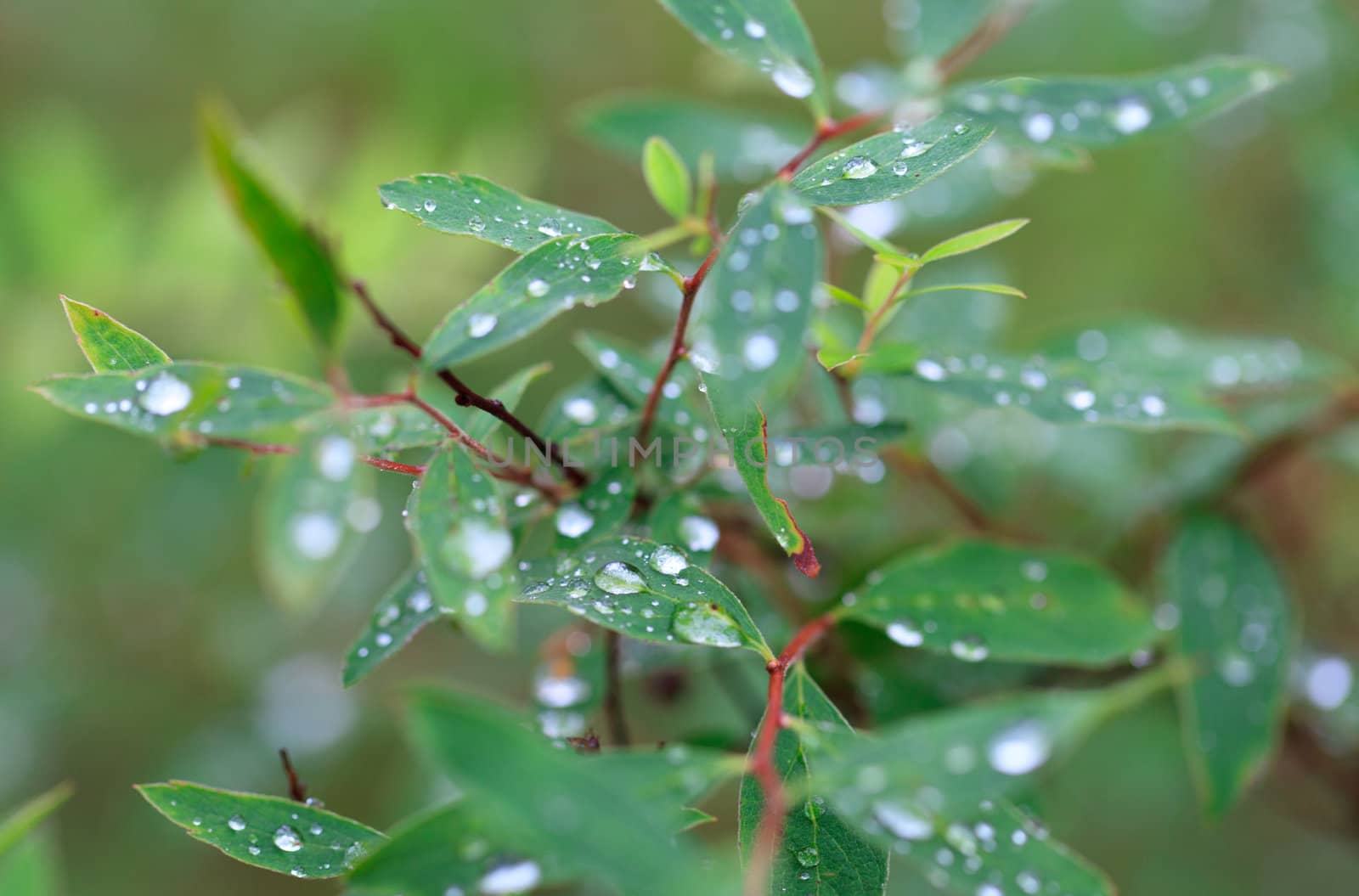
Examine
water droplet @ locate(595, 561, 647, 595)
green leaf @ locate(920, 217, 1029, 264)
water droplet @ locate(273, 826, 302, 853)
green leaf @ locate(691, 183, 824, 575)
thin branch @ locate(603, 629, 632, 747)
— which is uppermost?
green leaf @ locate(691, 183, 824, 575)

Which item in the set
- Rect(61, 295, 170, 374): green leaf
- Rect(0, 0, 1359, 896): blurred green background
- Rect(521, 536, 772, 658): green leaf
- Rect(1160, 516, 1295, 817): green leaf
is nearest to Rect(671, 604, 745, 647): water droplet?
Rect(521, 536, 772, 658): green leaf

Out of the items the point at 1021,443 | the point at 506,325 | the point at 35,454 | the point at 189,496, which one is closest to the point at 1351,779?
the point at 1021,443

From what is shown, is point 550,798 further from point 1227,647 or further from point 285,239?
point 1227,647

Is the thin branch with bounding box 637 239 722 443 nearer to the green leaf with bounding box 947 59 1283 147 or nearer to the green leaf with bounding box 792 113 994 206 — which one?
the green leaf with bounding box 792 113 994 206

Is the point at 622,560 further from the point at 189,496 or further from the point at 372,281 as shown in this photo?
the point at 189,496

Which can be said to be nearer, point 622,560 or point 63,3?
point 622,560
